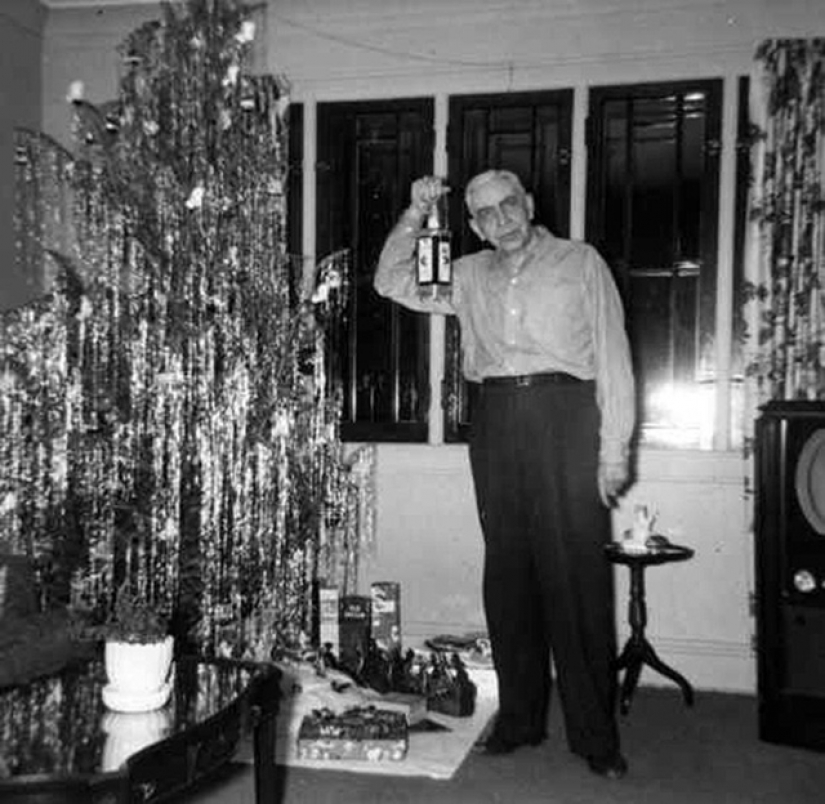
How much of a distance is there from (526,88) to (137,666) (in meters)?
2.92

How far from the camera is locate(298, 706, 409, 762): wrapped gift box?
9.41 ft

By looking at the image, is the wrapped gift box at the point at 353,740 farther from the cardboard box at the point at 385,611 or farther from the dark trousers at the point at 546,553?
the cardboard box at the point at 385,611

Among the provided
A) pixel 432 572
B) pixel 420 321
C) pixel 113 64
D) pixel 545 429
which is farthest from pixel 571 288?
pixel 113 64

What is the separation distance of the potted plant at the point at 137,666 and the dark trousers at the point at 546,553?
1.22 metres

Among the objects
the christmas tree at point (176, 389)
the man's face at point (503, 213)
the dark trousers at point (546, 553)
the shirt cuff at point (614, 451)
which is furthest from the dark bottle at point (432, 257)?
the christmas tree at point (176, 389)

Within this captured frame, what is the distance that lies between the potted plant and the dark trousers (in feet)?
3.99

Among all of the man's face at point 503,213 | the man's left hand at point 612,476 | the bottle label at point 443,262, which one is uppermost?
the man's face at point 503,213

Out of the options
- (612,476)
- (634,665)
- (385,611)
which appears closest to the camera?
(612,476)

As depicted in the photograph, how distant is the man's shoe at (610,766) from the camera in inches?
111

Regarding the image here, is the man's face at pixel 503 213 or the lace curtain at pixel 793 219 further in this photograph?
the lace curtain at pixel 793 219

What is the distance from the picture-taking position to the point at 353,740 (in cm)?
287

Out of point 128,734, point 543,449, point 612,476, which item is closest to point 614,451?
point 612,476

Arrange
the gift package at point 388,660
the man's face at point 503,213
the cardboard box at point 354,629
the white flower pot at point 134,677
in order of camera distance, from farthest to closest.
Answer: the cardboard box at point 354,629
the gift package at point 388,660
the man's face at point 503,213
the white flower pot at point 134,677

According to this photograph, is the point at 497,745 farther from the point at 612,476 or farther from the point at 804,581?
the point at 804,581
